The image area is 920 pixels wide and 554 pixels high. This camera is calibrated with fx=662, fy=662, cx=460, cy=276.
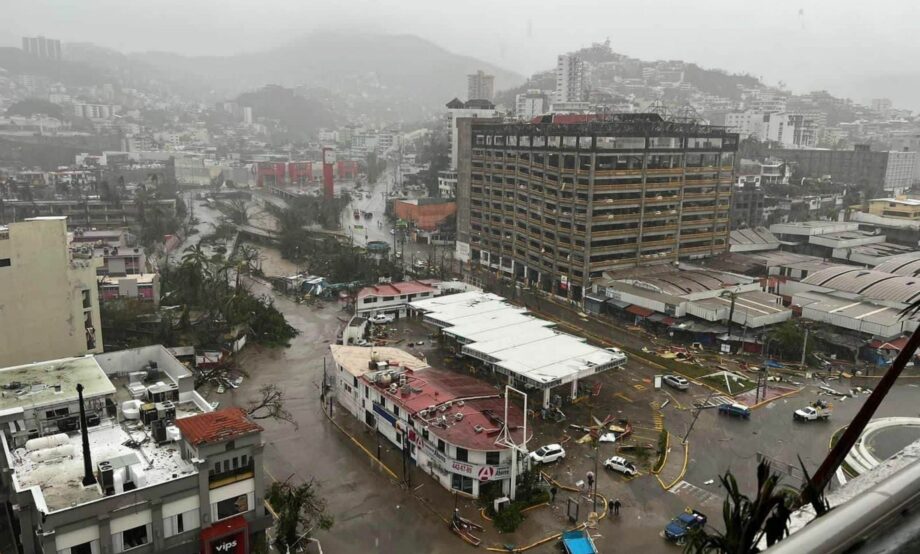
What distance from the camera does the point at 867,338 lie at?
18.2 metres

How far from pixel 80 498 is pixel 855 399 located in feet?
52.3

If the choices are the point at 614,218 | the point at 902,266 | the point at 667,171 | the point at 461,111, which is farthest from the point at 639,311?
the point at 461,111

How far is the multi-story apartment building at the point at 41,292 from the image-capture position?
13.7 metres

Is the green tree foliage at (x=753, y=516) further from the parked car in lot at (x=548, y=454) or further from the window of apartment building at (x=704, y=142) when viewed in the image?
the window of apartment building at (x=704, y=142)

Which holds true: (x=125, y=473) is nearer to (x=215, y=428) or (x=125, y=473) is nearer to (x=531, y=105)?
(x=215, y=428)

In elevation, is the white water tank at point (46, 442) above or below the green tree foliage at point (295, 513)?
above

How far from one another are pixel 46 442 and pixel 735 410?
13124mm

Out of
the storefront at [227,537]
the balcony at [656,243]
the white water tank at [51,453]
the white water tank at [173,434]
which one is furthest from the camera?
the balcony at [656,243]

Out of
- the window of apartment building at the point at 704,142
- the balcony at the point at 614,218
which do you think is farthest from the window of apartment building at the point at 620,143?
the window of apartment building at the point at 704,142

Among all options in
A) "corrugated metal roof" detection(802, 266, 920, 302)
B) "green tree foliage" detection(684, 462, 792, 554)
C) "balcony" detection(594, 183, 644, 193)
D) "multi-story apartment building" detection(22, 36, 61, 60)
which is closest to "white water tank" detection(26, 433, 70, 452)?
"green tree foliage" detection(684, 462, 792, 554)

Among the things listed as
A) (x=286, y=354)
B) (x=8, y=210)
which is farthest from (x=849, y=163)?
(x=8, y=210)

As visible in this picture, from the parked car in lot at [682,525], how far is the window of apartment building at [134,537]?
751cm

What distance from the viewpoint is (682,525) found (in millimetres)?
10344

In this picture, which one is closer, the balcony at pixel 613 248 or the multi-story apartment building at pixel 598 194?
the multi-story apartment building at pixel 598 194
